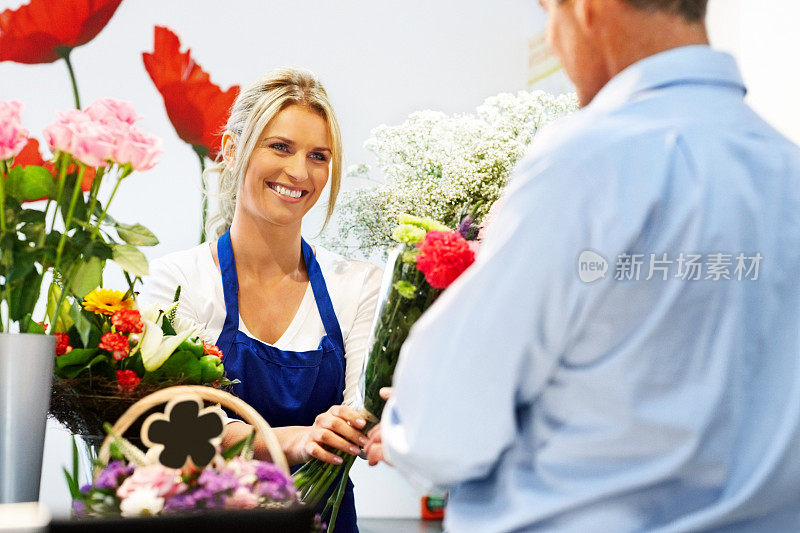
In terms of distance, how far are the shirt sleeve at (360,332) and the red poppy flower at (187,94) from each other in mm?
894

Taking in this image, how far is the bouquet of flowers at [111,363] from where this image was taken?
1.52m

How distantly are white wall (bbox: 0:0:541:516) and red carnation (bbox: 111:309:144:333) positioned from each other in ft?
7.86

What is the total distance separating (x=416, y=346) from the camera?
98 cm

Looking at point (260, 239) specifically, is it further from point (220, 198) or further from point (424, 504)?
point (424, 504)

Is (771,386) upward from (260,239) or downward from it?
upward

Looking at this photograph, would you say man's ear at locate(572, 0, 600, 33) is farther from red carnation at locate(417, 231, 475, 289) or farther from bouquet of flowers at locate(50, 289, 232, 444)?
bouquet of flowers at locate(50, 289, 232, 444)

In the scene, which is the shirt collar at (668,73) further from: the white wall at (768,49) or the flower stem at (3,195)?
the white wall at (768,49)

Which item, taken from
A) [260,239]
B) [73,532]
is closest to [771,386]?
[73,532]

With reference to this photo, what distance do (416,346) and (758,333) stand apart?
37cm

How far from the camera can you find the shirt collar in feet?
3.24

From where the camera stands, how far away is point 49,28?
310 centimetres

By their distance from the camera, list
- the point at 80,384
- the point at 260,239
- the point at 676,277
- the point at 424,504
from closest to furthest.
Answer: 1. the point at 676,277
2. the point at 80,384
3. the point at 260,239
4. the point at 424,504

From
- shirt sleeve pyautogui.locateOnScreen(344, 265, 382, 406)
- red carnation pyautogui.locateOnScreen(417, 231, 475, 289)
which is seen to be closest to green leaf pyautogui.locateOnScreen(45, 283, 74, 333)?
red carnation pyautogui.locateOnScreen(417, 231, 475, 289)

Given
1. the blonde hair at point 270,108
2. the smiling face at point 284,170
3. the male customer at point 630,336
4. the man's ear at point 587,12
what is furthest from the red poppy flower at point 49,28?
the male customer at point 630,336
